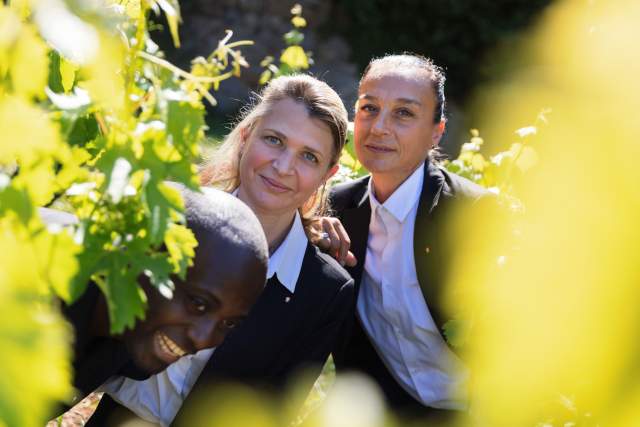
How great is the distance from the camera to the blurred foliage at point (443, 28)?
439 inches

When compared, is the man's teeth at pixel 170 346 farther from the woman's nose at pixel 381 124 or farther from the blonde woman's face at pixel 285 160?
the woman's nose at pixel 381 124

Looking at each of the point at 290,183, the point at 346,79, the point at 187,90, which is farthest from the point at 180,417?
the point at 346,79

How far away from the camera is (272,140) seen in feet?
10.0

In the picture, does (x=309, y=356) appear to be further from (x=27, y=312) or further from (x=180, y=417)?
(x=27, y=312)

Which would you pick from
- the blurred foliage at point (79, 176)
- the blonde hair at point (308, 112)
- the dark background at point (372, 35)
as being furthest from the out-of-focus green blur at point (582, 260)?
the dark background at point (372, 35)

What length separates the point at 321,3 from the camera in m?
12.0

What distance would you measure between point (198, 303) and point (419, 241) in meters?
1.80

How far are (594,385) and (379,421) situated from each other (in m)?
0.22

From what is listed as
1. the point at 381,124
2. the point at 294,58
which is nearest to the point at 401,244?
the point at 381,124

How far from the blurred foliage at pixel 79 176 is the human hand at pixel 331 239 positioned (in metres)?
1.83

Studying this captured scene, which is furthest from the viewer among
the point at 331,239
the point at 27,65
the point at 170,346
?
the point at 331,239

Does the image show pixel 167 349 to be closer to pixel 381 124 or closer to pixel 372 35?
pixel 381 124

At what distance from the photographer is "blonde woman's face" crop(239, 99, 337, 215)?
2.95 m

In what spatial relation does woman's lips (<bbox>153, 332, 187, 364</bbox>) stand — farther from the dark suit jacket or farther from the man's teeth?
the dark suit jacket
